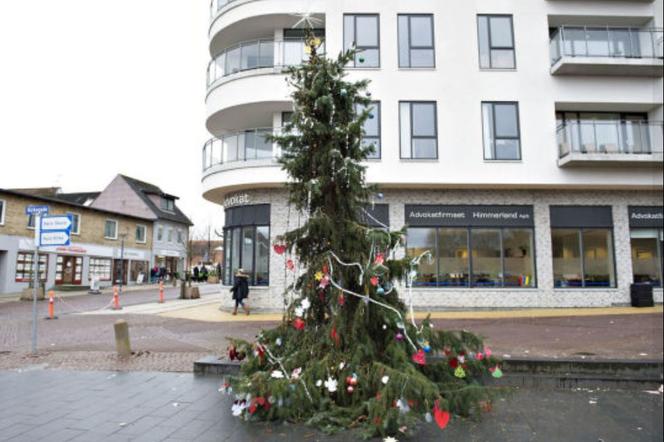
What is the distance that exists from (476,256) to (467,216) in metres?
1.55

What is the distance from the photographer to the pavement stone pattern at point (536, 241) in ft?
53.6

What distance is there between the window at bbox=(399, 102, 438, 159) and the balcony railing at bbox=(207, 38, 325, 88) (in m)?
4.47

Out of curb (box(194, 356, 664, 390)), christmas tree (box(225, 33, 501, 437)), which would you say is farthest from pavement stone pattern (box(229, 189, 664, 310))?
christmas tree (box(225, 33, 501, 437))

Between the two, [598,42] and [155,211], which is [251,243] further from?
[155,211]

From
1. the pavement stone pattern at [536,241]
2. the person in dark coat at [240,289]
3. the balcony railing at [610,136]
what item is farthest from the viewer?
the pavement stone pattern at [536,241]

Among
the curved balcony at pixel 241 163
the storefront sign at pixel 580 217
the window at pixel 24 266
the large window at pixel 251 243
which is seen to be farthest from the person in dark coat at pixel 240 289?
the window at pixel 24 266

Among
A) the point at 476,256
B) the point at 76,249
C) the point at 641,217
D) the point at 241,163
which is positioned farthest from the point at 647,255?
the point at 76,249

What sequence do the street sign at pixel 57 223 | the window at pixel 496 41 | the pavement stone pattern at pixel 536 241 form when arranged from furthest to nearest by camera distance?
Answer: the window at pixel 496 41
the pavement stone pattern at pixel 536 241
the street sign at pixel 57 223

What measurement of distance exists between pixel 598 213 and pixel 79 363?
1763cm

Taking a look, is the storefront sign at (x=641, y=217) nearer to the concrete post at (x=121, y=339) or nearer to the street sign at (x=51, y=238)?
the concrete post at (x=121, y=339)

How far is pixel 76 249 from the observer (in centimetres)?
3284

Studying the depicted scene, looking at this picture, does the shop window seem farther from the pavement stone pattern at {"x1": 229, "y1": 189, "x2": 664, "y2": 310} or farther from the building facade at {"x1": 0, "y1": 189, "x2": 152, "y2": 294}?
the building facade at {"x1": 0, "y1": 189, "x2": 152, "y2": 294}

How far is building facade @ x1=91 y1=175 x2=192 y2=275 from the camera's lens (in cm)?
4388

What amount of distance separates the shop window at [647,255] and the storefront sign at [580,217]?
1.23 metres
